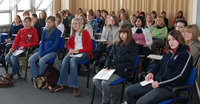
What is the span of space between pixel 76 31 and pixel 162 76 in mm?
2132

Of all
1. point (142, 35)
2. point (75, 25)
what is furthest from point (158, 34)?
point (75, 25)

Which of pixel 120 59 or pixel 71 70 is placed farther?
pixel 71 70

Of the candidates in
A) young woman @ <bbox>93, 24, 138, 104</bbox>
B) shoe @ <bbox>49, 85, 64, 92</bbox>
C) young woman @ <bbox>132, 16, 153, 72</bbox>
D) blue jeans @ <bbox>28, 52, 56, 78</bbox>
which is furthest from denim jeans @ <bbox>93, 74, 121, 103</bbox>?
young woman @ <bbox>132, 16, 153, 72</bbox>

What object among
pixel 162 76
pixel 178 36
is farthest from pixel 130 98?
pixel 178 36

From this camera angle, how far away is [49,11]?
388 inches

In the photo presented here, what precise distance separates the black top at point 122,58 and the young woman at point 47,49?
1.28 metres

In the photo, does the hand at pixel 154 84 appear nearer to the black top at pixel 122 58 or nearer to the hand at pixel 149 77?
the hand at pixel 149 77

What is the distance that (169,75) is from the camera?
2.25m

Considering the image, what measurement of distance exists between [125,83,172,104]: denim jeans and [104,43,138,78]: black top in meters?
0.52

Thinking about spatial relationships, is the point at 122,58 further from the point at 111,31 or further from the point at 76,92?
the point at 111,31

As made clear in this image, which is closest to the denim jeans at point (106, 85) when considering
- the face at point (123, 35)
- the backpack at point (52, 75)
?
the face at point (123, 35)

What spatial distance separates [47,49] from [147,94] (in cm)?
236

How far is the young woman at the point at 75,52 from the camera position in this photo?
11.5 feet

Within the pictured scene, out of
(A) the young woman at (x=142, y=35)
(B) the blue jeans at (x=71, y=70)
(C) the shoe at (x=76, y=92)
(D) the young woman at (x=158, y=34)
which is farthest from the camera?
(D) the young woman at (x=158, y=34)
